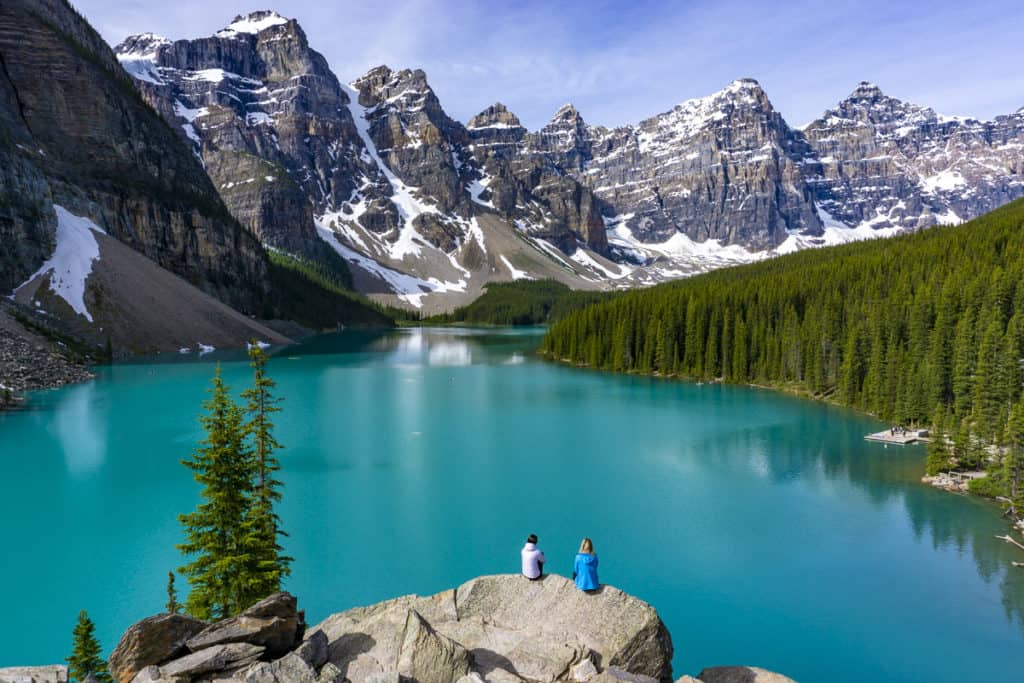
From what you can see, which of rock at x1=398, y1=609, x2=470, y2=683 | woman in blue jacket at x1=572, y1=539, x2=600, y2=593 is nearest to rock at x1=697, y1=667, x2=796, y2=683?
woman in blue jacket at x1=572, y1=539, x2=600, y2=593

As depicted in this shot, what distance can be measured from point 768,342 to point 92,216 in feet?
340

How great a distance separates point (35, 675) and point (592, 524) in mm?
19348

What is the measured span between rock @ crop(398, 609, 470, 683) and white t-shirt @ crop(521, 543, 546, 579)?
2550 millimetres

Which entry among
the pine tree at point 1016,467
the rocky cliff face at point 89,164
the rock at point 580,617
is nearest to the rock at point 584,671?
the rock at point 580,617

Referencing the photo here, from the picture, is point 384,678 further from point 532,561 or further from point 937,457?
point 937,457

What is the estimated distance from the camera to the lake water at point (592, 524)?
18.5 metres

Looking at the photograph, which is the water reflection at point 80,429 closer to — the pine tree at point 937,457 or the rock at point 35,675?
the rock at point 35,675

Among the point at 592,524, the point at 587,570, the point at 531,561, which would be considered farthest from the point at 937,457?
the point at 531,561

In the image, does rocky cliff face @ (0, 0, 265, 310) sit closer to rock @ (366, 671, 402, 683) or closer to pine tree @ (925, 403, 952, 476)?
rock @ (366, 671, 402, 683)

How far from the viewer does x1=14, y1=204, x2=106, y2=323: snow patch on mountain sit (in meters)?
86.2

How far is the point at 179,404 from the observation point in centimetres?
5497

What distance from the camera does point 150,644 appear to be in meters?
10.6

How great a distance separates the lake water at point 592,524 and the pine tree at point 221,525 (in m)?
3.75

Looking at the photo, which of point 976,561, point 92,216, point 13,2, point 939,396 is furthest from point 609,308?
point 13,2
